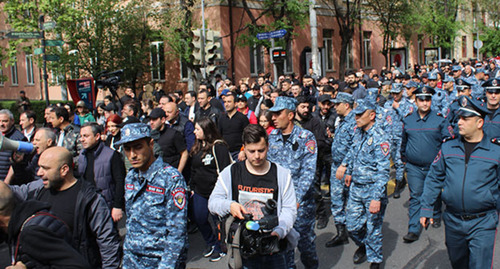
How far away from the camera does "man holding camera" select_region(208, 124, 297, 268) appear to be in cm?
390

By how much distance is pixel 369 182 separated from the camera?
19.2 ft

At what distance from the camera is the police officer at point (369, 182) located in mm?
5773

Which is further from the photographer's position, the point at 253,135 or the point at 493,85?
the point at 493,85

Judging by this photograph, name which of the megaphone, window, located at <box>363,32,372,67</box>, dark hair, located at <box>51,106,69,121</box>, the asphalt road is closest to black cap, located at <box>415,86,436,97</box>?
the asphalt road

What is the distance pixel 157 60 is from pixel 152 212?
22688 mm

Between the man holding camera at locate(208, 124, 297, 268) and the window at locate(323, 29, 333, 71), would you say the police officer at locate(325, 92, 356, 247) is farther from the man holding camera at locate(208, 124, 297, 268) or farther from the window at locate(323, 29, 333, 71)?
the window at locate(323, 29, 333, 71)

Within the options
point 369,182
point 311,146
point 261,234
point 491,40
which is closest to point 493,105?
point 369,182

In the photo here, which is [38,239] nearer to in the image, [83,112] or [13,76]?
[83,112]

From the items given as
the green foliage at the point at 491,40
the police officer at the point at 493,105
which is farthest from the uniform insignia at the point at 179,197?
the green foliage at the point at 491,40

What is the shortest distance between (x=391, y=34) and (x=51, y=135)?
2903 centimetres

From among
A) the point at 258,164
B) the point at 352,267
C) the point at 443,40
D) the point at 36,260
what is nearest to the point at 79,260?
the point at 36,260

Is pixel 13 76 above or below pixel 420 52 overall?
below

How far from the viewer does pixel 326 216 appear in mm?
8219

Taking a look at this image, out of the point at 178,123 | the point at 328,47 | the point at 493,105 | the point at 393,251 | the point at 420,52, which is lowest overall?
the point at 393,251
